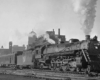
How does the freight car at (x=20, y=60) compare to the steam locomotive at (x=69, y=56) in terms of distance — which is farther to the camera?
the freight car at (x=20, y=60)

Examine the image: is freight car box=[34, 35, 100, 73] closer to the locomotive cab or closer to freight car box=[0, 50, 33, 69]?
the locomotive cab

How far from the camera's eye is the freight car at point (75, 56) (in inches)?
613

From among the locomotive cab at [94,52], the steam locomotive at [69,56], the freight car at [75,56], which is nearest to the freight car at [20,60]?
the steam locomotive at [69,56]

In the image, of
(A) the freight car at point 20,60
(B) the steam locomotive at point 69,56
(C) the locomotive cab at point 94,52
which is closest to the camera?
(C) the locomotive cab at point 94,52

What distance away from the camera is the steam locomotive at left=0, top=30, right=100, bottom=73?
15688 mm

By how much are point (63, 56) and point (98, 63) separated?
13.7 ft

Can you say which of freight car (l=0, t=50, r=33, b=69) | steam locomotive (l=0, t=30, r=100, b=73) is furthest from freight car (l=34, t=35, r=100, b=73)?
freight car (l=0, t=50, r=33, b=69)

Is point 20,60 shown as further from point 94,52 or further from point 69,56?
point 94,52

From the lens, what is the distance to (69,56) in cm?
1777

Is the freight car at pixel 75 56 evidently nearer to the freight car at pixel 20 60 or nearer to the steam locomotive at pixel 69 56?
the steam locomotive at pixel 69 56

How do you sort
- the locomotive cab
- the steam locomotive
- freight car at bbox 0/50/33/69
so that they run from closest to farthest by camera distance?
the locomotive cab → the steam locomotive → freight car at bbox 0/50/33/69

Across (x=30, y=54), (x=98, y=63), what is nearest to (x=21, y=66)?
(x=30, y=54)

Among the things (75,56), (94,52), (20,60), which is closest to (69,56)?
(75,56)

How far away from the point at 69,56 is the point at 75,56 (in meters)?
0.96
